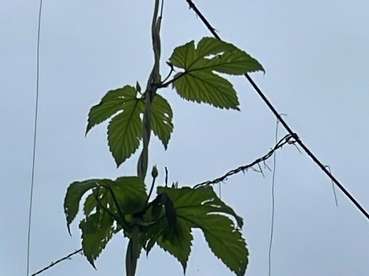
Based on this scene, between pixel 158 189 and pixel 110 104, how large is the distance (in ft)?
0.27

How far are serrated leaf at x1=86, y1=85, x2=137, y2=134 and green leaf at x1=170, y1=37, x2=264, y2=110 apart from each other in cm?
3

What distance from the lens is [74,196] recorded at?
0.39m

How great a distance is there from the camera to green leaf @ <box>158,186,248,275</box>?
398 mm

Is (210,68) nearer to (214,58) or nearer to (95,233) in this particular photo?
(214,58)

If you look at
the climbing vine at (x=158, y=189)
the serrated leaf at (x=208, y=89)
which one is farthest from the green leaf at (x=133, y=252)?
the serrated leaf at (x=208, y=89)

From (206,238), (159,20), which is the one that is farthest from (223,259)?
(159,20)

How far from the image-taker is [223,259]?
42cm

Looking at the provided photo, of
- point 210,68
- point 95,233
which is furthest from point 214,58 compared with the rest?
point 95,233

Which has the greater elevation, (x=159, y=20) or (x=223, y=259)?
(x=159, y=20)

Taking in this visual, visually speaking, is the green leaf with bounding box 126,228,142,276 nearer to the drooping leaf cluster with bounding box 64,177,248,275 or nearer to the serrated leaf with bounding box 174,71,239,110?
the drooping leaf cluster with bounding box 64,177,248,275

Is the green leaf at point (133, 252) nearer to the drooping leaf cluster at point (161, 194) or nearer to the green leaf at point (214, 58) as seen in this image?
the drooping leaf cluster at point (161, 194)

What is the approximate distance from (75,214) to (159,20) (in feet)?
0.36

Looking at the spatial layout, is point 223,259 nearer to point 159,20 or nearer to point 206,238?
point 206,238

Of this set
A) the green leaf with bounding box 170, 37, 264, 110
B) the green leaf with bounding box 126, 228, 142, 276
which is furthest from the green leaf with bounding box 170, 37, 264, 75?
the green leaf with bounding box 126, 228, 142, 276
